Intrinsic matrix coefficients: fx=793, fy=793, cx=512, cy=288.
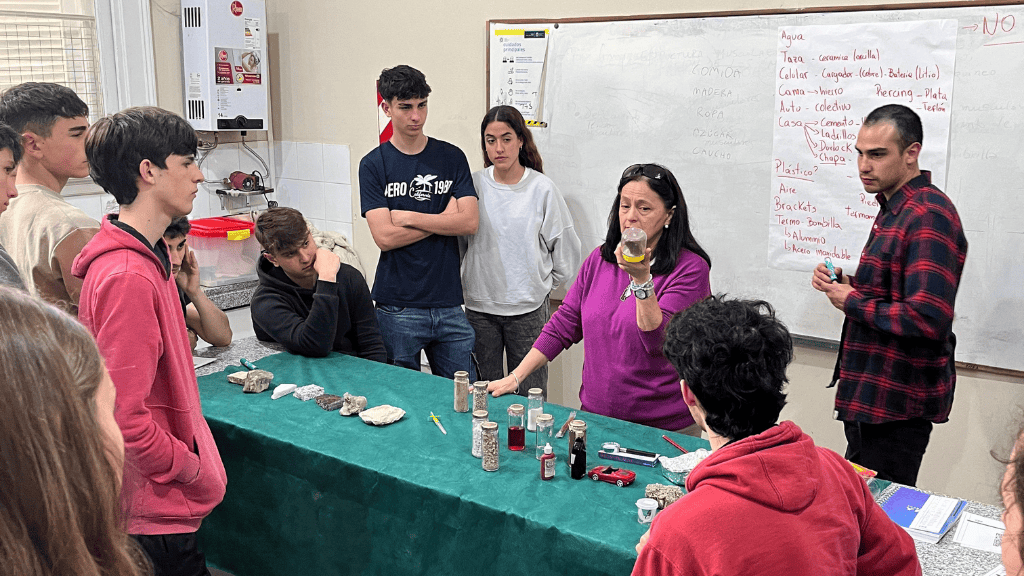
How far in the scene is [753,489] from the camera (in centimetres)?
125

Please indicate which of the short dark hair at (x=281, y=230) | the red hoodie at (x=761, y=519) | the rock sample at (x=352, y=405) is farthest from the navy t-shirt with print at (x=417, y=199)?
the red hoodie at (x=761, y=519)

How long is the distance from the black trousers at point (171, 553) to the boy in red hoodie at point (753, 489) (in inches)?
44.1

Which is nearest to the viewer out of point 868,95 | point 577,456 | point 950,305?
point 577,456

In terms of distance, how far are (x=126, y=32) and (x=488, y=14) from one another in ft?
6.55

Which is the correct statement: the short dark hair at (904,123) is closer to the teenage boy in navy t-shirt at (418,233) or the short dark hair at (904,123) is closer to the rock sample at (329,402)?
the teenage boy in navy t-shirt at (418,233)

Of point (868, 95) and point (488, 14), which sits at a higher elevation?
point (488, 14)

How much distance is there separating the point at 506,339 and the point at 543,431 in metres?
1.46

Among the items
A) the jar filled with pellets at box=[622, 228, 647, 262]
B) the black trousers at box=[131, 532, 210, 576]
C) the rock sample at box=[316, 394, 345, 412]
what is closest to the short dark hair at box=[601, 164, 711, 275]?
the jar filled with pellets at box=[622, 228, 647, 262]

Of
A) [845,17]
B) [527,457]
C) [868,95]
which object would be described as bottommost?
[527,457]

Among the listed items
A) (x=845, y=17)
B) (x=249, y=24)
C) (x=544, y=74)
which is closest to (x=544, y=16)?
(x=544, y=74)

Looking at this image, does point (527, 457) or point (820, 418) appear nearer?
point (527, 457)

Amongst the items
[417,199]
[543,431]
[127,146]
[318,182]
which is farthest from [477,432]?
[318,182]

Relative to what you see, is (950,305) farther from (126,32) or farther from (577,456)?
(126,32)

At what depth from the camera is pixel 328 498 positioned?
2.27 meters
